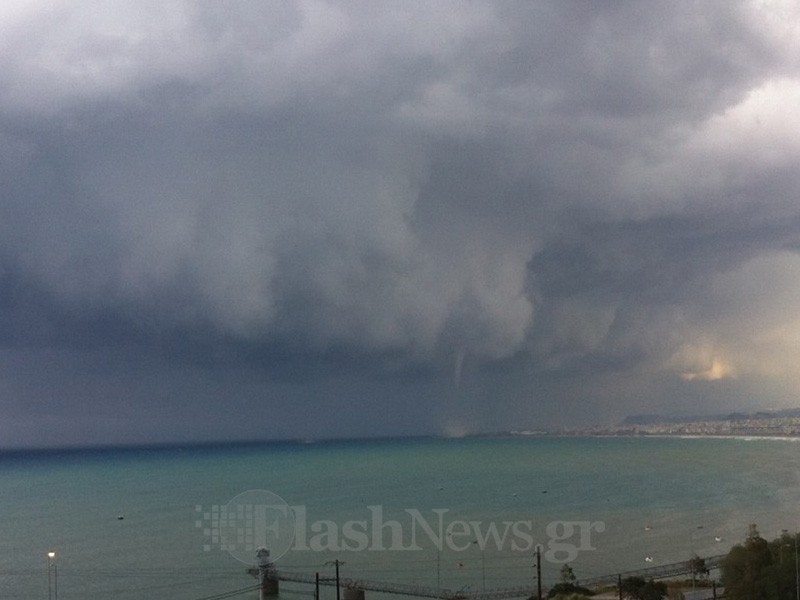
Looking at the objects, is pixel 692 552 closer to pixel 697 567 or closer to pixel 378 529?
pixel 697 567

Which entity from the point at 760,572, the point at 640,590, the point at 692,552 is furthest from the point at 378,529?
the point at 760,572

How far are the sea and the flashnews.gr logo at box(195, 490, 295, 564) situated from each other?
9.0 inches

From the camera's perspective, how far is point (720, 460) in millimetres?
171000

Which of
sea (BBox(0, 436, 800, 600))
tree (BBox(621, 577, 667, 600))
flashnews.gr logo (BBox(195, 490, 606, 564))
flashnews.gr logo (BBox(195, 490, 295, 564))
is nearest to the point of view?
tree (BBox(621, 577, 667, 600))

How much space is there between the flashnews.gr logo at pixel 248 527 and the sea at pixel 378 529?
0.23 meters

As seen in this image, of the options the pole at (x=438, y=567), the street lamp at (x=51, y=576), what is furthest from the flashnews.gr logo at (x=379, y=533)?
the street lamp at (x=51, y=576)

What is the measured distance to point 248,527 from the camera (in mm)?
76875

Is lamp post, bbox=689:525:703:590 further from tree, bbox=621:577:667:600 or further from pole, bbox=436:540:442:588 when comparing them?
pole, bbox=436:540:442:588

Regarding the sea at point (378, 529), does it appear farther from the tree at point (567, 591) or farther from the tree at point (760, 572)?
the tree at point (760, 572)

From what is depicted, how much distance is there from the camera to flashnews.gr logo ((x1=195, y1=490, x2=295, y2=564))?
66.8m

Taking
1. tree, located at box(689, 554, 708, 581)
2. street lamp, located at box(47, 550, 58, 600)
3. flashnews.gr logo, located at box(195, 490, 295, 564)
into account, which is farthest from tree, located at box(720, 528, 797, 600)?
A: street lamp, located at box(47, 550, 58, 600)

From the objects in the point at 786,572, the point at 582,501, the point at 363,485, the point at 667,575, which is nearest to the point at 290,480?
the point at 363,485

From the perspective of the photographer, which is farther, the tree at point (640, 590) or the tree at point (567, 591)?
the tree at point (567, 591)

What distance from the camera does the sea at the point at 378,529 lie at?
181 feet
